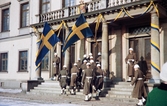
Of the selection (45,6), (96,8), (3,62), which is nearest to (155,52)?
(96,8)

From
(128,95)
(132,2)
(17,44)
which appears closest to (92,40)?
(132,2)

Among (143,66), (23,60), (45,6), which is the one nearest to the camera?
(143,66)

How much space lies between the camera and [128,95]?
12.1 m

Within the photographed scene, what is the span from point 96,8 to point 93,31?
2.21m

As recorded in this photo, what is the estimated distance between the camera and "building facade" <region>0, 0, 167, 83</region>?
12.8 m

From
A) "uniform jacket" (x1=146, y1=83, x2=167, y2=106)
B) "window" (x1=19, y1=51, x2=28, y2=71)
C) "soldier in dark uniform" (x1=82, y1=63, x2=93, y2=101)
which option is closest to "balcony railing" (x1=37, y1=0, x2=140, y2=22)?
"soldier in dark uniform" (x1=82, y1=63, x2=93, y2=101)

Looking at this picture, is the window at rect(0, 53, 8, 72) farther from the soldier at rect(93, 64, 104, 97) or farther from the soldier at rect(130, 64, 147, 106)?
the soldier at rect(130, 64, 147, 106)

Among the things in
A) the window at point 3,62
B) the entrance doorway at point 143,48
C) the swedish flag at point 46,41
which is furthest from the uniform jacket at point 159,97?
the window at point 3,62

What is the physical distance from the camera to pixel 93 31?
17156 millimetres

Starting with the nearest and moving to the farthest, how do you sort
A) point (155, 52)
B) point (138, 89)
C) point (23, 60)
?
point (138, 89) < point (155, 52) < point (23, 60)

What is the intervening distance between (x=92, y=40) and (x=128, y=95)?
627 centimetres

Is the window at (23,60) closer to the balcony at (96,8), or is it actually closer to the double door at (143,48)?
the balcony at (96,8)

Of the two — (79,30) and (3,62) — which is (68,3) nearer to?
(79,30)

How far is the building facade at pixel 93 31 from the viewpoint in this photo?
12.8 m
